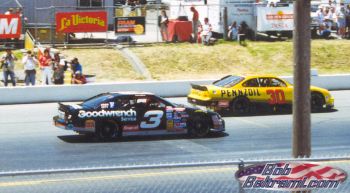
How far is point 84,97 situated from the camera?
24797 mm

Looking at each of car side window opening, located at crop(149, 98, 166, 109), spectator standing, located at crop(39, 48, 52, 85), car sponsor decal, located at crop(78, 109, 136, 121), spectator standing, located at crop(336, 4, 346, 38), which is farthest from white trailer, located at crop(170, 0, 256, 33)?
car sponsor decal, located at crop(78, 109, 136, 121)

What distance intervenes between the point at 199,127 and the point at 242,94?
3.78 meters

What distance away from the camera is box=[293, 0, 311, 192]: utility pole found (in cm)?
875

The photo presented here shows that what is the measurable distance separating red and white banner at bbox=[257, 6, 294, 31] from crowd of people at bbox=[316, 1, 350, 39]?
6.39 feet

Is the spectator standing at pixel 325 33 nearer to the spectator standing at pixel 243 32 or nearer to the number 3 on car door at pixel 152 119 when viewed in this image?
Result: the spectator standing at pixel 243 32

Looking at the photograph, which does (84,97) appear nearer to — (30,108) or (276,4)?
(30,108)

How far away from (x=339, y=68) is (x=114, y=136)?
55.9ft

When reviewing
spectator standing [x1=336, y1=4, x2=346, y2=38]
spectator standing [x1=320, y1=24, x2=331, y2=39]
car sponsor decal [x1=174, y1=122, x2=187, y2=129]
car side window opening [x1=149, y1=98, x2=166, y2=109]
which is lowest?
car sponsor decal [x1=174, y1=122, x2=187, y2=129]

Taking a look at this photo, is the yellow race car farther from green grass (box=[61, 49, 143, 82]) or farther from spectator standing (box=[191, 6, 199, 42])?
spectator standing (box=[191, 6, 199, 42])

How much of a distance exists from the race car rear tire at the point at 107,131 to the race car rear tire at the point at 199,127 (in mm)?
1812

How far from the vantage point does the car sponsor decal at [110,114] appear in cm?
1667

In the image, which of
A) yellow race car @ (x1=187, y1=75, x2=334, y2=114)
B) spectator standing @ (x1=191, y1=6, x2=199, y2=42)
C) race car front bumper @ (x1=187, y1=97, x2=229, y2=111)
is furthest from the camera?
spectator standing @ (x1=191, y1=6, x2=199, y2=42)

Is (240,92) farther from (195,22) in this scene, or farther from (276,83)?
(195,22)

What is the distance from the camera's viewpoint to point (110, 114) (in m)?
16.9
